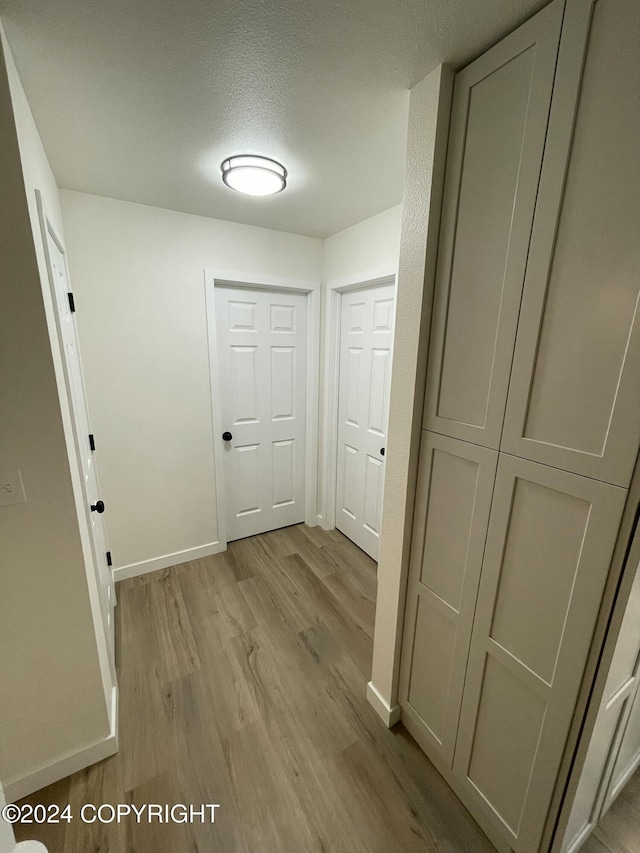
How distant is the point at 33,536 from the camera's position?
110 centimetres

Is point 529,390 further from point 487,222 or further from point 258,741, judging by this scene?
point 258,741

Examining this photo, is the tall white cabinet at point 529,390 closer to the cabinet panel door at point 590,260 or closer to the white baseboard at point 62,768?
the cabinet panel door at point 590,260

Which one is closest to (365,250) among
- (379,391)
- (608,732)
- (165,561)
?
(379,391)

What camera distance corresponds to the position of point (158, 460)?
7.65ft

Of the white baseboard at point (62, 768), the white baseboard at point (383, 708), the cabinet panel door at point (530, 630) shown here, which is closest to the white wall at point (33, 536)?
the white baseboard at point (62, 768)

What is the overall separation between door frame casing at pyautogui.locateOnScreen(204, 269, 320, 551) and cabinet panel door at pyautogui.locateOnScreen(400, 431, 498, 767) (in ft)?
5.42

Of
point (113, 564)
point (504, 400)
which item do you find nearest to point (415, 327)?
point (504, 400)

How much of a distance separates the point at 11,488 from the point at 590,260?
1646mm

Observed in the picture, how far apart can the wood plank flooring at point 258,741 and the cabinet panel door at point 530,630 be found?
33 cm

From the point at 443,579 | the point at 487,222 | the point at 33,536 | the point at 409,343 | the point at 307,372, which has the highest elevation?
the point at 487,222

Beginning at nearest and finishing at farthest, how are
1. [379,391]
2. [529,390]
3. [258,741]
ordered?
[529,390]
[258,741]
[379,391]

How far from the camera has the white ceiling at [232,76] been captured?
860mm

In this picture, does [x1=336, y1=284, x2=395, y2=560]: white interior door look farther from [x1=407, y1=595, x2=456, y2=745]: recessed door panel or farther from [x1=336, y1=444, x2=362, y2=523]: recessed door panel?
[x1=407, y1=595, x2=456, y2=745]: recessed door panel

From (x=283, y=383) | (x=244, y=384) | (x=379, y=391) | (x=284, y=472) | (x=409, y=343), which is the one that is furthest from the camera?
(x=284, y=472)
